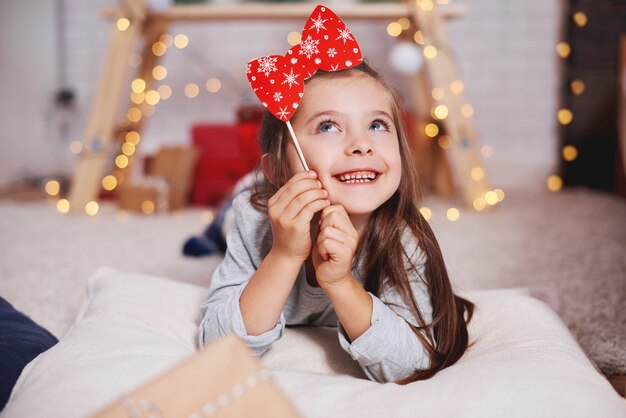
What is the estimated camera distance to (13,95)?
338 centimetres

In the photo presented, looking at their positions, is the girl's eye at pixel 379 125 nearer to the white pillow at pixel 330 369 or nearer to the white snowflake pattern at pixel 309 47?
the white snowflake pattern at pixel 309 47

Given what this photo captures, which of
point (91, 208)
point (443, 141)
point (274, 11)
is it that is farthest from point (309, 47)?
point (443, 141)

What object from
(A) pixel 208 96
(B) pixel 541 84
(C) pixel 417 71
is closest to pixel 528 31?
(B) pixel 541 84

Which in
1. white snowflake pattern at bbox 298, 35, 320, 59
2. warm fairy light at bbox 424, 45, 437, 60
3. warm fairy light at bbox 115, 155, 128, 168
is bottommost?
warm fairy light at bbox 115, 155, 128, 168

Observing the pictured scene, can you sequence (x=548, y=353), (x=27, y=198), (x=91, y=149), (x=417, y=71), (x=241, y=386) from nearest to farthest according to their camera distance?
(x=241, y=386)
(x=548, y=353)
(x=91, y=149)
(x=417, y=71)
(x=27, y=198)

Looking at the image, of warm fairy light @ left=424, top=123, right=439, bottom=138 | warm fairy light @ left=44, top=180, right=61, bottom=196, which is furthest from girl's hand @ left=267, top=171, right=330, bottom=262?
warm fairy light @ left=44, top=180, right=61, bottom=196

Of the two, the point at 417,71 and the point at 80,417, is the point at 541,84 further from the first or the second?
the point at 80,417

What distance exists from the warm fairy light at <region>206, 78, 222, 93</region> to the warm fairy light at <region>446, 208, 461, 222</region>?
4.85ft

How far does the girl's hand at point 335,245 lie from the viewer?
73 cm

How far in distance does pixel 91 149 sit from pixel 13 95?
1.30 metres

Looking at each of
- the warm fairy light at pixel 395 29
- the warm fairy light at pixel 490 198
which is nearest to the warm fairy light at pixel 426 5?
the warm fairy light at pixel 395 29

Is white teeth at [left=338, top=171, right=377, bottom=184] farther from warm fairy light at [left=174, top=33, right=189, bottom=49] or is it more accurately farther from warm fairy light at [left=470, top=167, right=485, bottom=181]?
warm fairy light at [left=174, top=33, right=189, bottom=49]

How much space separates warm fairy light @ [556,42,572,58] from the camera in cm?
290

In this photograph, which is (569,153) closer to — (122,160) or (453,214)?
(453,214)
